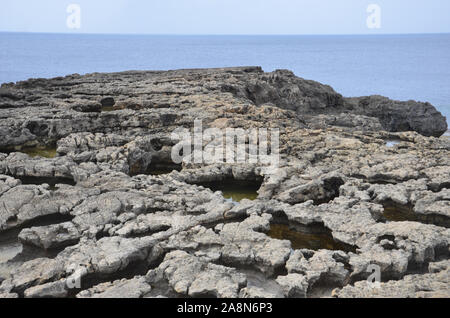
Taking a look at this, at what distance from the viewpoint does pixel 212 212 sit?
287 inches

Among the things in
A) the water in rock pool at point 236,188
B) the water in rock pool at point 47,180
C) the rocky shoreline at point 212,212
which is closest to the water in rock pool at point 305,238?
the rocky shoreline at point 212,212

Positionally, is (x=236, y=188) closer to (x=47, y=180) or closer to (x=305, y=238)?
(x=305, y=238)

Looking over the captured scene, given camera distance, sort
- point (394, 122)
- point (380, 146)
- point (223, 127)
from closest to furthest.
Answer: point (380, 146) → point (223, 127) → point (394, 122)

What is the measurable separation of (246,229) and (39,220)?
3398 mm

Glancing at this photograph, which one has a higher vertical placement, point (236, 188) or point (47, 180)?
point (47, 180)

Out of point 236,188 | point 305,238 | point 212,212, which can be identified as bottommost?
point 305,238

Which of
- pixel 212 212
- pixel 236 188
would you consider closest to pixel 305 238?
pixel 212 212

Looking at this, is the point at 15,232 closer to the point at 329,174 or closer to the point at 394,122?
the point at 329,174

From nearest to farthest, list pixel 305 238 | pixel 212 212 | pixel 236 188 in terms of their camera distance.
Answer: pixel 305 238 → pixel 212 212 → pixel 236 188

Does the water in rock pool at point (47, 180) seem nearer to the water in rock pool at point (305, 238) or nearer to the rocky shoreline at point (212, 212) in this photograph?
the rocky shoreline at point (212, 212)

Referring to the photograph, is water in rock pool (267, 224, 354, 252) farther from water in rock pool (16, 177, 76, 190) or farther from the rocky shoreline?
water in rock pool (16, 177, 76, 190)

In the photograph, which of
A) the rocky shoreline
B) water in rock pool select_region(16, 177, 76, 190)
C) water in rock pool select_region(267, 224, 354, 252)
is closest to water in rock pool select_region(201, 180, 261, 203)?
the rocky shoreline

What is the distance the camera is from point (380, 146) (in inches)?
416
